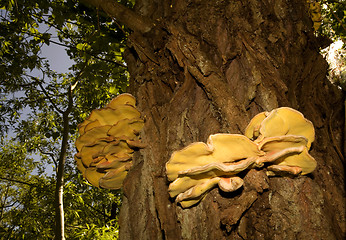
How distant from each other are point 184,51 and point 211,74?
0.97 ft

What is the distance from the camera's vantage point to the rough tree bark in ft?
4.21

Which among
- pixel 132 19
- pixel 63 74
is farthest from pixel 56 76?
pixel 132 19

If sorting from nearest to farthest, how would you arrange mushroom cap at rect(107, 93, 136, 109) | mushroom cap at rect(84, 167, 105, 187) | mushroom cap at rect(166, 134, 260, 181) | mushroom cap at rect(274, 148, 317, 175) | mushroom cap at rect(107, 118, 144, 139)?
mushroom cap at rect(166, 134, 260, 181), mushroom cap at rect(274, 148, 317, 175), mushroom cap at rect(107, 118, 144, 139), mushroom cap at rect(107, 93, 136, 109), mushroom cap at rect(84, 167, 105, 187)

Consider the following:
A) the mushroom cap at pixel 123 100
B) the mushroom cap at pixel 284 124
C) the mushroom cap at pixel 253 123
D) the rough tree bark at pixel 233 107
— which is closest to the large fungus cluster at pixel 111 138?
the mushroom cap at pixel 123 100

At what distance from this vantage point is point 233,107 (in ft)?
4.94

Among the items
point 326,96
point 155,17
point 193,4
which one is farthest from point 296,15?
point 155,17

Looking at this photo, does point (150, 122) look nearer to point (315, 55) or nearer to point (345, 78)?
point (315, 55)

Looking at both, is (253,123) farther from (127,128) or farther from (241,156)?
(127,128)

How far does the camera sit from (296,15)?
205 centimetres

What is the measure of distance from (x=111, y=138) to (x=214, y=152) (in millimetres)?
1065

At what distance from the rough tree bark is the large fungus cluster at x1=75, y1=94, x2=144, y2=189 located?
0.43 ft

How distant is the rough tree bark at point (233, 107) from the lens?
4.21ft

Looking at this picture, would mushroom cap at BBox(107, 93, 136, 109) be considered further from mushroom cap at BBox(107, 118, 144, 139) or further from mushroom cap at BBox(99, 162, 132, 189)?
mushroom cap at BBox(99, 162, 132, 189)

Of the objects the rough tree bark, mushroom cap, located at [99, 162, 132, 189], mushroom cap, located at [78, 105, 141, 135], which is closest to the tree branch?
the rough tree bark
